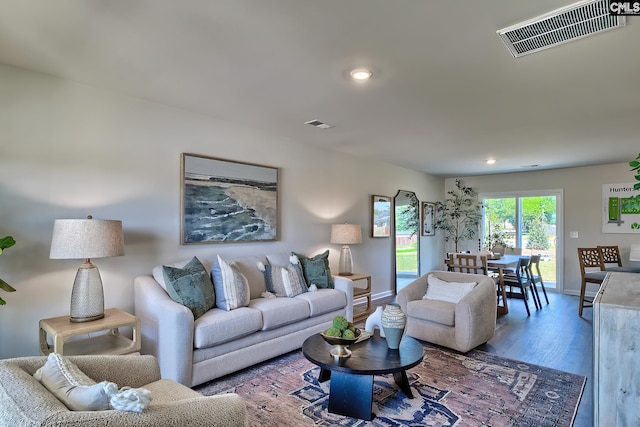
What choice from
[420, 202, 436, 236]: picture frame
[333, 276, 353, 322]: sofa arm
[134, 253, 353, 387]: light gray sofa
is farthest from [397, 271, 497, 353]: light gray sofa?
[420, 202, 436, 236]: picture frame

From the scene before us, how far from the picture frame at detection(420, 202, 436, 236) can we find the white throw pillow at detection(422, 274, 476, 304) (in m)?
3.40

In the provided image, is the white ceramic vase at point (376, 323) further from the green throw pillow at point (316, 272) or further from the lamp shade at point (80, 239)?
the lamp shade at point (80, 239)

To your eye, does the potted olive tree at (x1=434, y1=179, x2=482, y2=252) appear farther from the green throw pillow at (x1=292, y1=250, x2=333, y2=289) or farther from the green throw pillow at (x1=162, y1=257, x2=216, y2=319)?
the green throw pillow at (x1=162, y1=257, x2=216, y2=319)

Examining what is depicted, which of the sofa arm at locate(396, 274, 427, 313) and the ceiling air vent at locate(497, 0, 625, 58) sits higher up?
the ceiling air vent at locate(497, 0, 625, 58)

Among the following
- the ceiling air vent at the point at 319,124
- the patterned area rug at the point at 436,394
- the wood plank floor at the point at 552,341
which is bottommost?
the wood plank floor at the point at 552,341

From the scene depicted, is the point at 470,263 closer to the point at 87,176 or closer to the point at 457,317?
the point at 457,317

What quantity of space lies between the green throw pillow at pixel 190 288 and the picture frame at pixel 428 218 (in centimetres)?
530

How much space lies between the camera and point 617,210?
6051 millimetres

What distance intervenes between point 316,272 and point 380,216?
2.46m

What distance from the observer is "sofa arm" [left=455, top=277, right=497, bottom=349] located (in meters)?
3.28

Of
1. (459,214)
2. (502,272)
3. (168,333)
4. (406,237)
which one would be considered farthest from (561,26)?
(459,214)

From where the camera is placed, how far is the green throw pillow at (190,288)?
2754 mm

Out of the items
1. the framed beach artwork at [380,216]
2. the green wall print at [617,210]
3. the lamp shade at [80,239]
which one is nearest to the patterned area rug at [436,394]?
the lamp shade at [80,239]

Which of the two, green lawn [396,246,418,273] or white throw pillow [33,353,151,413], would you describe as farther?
green lawn [396,246,418,273]
